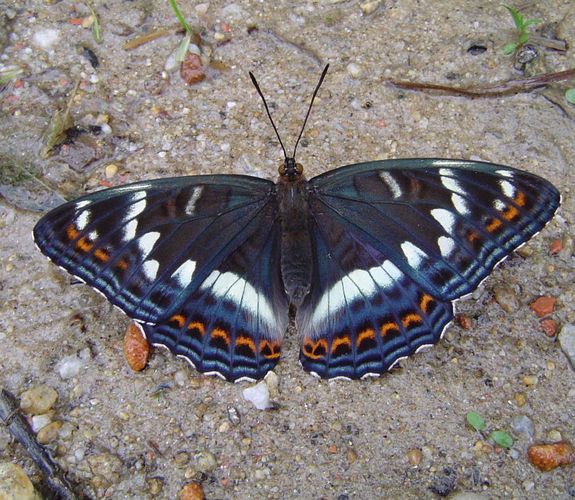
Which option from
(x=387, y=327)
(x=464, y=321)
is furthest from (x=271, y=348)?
(x=464, y=321)

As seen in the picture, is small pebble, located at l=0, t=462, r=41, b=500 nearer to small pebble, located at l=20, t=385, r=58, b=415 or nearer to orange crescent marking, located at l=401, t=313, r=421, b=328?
small pebble, located at l=20, t=385, r=58, b=415

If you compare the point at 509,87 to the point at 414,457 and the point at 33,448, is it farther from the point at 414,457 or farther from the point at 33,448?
the point at 33,448

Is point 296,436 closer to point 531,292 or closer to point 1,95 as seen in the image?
point 531,292

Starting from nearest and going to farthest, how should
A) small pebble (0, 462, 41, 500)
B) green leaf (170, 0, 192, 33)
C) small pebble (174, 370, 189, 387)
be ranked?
small pebble (0, 462, 41, 500) → small pebble (174, 370, 189, 387) → green leaf (170, 0, 192, 33)

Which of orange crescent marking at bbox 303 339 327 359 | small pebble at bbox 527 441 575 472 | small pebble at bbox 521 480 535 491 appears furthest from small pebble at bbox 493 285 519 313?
orange crescent marking at bbox 303 339 327 359

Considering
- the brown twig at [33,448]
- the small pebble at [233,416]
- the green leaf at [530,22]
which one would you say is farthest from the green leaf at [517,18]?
the brown twig at [33,448]
